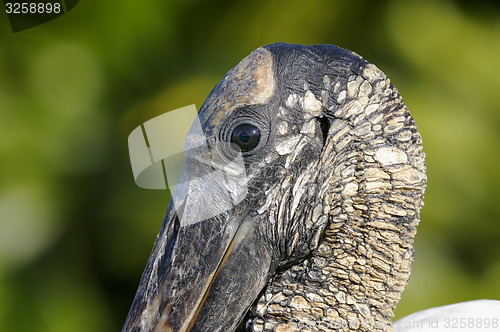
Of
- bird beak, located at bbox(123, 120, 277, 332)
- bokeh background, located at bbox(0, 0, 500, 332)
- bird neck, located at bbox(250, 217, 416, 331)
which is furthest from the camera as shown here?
bokeh background, located at bbox(0, 0, 500, 332)

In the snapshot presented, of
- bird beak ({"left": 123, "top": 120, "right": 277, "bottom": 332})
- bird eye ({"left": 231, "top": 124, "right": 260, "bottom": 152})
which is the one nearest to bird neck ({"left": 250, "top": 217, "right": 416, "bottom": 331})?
bird beak ({"left": 123, "top": 120, "right": 277, "bottom": 332})

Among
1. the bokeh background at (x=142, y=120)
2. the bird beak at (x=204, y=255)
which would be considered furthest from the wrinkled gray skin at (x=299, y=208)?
the bokeh background at (x=142, y=120)

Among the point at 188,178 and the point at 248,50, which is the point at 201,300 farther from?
the point at 248,50

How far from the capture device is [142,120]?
4945 mm

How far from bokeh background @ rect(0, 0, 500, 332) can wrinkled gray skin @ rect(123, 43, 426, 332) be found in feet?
9.71

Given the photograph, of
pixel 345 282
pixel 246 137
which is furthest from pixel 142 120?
pixel 345 282

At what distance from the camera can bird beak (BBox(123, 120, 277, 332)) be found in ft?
6.36

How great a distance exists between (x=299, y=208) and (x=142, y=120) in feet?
10.4

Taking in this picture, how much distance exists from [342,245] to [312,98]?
0.55 meters

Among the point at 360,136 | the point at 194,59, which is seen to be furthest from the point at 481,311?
the point at 194,59

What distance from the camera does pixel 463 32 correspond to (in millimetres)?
5609

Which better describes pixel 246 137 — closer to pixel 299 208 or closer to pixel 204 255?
pixel 299 208

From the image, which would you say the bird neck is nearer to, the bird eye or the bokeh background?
the bird eye

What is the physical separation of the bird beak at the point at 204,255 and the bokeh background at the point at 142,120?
9.90 feet
